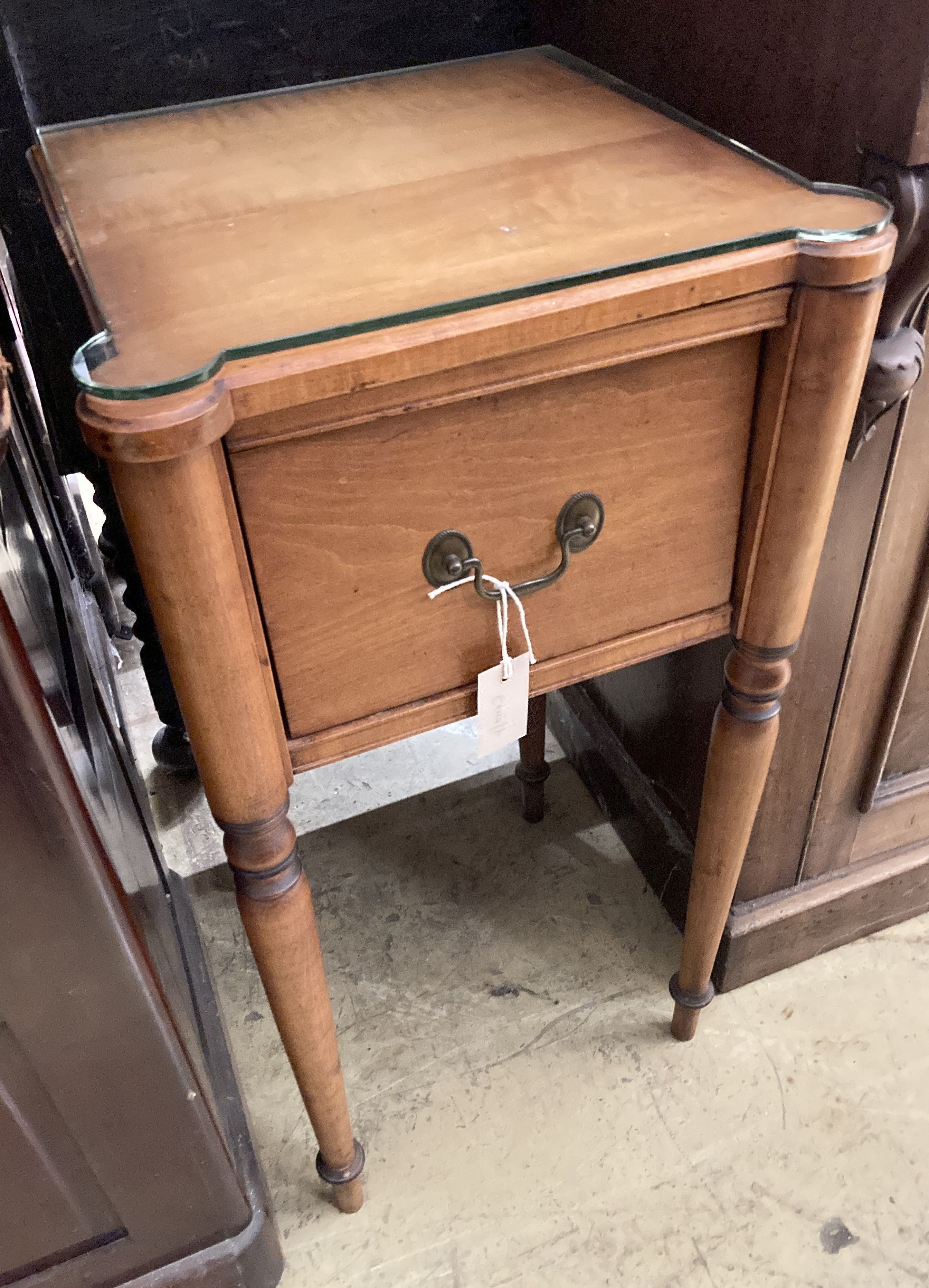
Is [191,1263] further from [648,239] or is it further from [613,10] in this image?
[613,10]

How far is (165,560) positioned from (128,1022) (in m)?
0.33

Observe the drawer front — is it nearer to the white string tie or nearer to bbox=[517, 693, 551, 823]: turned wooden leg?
the white string tie

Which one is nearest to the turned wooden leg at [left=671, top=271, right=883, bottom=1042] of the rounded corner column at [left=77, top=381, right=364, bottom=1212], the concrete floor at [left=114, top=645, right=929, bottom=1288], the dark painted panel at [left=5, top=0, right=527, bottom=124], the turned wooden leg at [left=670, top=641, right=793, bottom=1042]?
the turned wooden leg at [left=670, top=641, right=793, bottom=1042]

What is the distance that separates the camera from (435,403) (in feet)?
1.77

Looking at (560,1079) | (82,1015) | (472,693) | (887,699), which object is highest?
(472,693)

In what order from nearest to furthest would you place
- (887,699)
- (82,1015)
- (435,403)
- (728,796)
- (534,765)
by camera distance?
(435,403), (82,1015), (728,796), (887,699), (534,765)

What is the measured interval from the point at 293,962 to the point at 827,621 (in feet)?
1.70

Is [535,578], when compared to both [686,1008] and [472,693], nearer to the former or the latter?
[472,693]

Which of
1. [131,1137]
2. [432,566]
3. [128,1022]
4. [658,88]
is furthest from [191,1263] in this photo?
[658,88]

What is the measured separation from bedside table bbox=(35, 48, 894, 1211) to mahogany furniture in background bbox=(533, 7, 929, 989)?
0.06m

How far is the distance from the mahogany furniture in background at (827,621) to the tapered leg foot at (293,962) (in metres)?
0.45

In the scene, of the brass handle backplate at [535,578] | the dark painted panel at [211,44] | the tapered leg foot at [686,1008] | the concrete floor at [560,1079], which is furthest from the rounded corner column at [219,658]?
the dark painted panel at [211,44]

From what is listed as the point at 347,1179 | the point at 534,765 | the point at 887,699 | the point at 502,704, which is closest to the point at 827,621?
the point at 887,699

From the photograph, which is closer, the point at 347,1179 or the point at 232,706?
the point at 232,706
